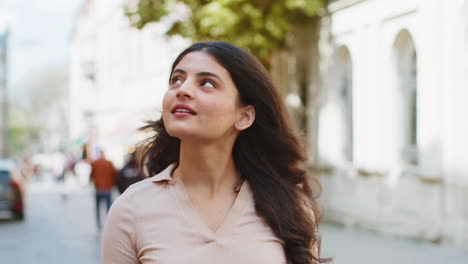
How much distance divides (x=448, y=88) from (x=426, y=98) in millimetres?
790

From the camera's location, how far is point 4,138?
8481 centimetres

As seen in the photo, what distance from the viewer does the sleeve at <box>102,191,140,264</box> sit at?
2436 mm

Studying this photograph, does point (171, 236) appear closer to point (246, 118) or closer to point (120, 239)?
point (120, 239)

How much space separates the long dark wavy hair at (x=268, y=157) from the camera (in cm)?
261

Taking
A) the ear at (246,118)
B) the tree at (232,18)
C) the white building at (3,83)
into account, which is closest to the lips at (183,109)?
Result: the ear at (246,118)

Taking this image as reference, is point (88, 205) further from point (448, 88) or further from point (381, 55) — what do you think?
point (448, 88)

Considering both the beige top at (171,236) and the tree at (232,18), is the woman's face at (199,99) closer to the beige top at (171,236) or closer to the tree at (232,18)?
the beige top at (171,236)

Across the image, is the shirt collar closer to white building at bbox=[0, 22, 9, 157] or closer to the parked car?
the parked car

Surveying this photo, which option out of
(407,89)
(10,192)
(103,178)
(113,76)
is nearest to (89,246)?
(103,178)

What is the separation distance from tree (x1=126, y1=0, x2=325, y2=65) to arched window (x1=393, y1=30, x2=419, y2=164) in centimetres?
212

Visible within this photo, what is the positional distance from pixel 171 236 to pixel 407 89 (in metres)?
13.5

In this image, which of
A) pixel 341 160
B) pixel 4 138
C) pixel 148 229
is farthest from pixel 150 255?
pixel 4 138

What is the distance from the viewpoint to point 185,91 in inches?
96.5

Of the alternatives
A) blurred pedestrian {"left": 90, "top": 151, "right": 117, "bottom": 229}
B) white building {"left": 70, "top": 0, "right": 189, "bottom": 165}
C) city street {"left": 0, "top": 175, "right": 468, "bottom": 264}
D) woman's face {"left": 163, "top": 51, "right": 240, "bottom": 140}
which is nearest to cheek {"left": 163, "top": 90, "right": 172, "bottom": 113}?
woman's face {"left": 163, "top": 51, "right": 240, "bottom": 140}
